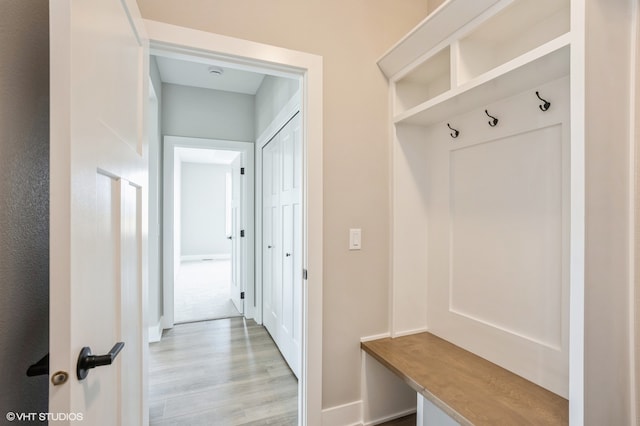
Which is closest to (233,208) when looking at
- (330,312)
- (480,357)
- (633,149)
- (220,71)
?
(220,71)

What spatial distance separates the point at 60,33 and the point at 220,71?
104 inches

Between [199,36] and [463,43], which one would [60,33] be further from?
[463,43]

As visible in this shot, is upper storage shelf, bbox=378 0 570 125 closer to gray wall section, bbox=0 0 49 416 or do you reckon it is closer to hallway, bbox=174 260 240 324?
gray wall section, bbox=0 0 49 416

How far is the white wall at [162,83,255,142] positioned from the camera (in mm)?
3287

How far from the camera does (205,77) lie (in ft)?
10.3

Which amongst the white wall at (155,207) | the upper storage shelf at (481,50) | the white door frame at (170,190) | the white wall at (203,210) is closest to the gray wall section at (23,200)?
the upper storage shelf at (481,50)

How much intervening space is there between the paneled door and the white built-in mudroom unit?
2.59ft

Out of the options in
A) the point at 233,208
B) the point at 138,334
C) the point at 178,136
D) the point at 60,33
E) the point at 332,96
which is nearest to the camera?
the point at 60,33

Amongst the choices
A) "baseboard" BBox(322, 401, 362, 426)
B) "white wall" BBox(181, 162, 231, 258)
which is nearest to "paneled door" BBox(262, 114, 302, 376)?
"baseboard" BBox(322, 401, 362, 426)

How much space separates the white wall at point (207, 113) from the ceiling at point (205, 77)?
0.29ft

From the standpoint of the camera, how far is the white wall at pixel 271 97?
2.41 metres

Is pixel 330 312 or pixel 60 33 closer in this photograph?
pixel 60 33

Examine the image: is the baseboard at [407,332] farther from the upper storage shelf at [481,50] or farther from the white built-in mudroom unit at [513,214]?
the upper storage shelf at [481,50]

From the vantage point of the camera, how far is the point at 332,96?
1.68 metres
